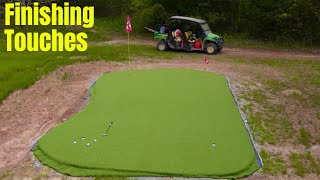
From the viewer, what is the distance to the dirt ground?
21.5 feet

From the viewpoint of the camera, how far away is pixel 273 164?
6.62 meters

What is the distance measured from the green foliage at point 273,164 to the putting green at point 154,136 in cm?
18

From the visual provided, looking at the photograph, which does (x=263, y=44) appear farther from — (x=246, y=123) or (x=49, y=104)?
(x=49, y=104)

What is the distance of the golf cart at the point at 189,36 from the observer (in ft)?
53.1

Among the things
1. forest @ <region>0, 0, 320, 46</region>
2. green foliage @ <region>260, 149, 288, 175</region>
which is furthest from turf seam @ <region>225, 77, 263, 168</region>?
forest @ <region>0, 0, 320, 46</region>

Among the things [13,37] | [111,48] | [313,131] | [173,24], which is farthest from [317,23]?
[13,37]

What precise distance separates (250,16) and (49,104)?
12717 millimetres

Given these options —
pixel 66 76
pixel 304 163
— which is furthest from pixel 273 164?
pixel 66 76

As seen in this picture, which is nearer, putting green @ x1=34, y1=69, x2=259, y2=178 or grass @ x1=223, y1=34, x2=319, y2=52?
putting green @ x1=34, y1=69, x2=259, y2=178

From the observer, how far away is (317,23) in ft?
61.5

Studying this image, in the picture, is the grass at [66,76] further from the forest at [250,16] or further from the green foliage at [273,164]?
the forest at [250,16]

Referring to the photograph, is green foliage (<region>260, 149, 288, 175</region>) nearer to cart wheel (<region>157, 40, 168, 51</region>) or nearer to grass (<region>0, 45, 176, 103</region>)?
grass (<region>0, 45, 176, 103</region>)

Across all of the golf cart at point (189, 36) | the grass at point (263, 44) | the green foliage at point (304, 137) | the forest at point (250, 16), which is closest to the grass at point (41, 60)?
the golf cart at point (189, 36)

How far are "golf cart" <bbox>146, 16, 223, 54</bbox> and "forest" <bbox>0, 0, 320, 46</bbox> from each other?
393cm
